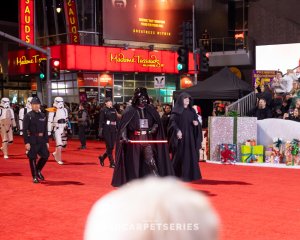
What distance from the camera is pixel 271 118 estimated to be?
56.6 ft

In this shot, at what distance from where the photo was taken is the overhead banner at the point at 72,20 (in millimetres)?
34000

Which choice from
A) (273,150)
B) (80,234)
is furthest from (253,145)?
(80,234)

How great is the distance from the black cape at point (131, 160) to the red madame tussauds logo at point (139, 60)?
82.1ft

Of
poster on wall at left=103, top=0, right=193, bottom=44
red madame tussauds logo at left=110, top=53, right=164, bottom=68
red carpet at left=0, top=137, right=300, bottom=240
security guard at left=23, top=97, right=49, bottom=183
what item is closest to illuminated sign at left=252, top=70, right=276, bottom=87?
red carpet at left=0, top=137, right=300, bottom=240

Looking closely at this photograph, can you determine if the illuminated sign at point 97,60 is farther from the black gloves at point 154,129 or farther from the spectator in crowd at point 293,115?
the black gloves at point 154,129

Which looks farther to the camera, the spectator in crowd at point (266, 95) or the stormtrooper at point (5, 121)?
the spectator in crowd at point (266, 95)

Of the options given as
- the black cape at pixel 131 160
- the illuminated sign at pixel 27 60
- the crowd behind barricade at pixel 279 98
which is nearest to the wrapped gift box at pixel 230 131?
the crowd behind barricade at pixel 279 98

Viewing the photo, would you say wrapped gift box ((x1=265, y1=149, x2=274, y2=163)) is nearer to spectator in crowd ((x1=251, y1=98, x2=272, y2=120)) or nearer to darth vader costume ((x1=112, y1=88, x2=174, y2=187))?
spectator in crowd ((x1=251, y1=98, x2=272, y2=120))

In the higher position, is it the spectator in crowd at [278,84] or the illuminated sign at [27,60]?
the illuminated sign at [27,60]

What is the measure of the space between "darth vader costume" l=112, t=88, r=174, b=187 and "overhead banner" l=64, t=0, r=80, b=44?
25.6 m

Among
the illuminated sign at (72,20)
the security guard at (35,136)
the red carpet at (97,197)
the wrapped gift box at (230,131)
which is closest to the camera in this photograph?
the red carpet at (97,197)

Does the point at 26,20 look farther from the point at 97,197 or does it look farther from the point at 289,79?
the point at 97,197

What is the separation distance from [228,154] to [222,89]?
4.73 m

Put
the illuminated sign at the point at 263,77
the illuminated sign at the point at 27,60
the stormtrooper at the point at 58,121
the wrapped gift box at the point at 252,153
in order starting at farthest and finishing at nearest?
the illuminated sign at the point at 27,60 → the illuminated sign at the point at 263,77 → the wrapped gift box at the point at 252,153 → the stormtrooper at the point at 58,121
